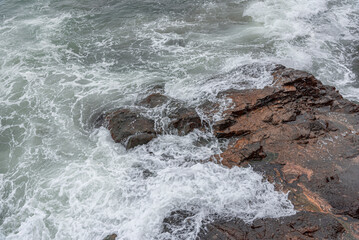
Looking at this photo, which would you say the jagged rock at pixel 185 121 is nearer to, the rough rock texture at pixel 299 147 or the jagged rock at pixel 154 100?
the rough rock texture at pixel 299 147

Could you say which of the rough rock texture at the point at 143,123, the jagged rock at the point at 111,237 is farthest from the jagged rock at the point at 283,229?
the rough rock texture at the point at 143,123

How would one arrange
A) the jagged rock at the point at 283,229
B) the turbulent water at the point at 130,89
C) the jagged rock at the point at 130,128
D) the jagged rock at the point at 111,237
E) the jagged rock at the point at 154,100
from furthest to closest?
the jagged rock at the point at 154,100, the jagged rock at the point at 130,128, the turbulent water at the point at 130,89, the jagged rock at the point at 111,237, the jagged rock at the point at 283,229

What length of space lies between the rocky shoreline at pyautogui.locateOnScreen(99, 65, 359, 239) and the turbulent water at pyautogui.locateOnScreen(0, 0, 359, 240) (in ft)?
1.09

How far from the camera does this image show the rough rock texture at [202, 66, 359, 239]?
5.19 m

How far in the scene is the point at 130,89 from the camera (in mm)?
10219

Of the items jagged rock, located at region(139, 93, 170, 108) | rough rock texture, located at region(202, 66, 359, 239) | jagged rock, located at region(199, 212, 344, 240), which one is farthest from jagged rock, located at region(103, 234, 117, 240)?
jagged rock, located at region(139, 93, 170, 108)

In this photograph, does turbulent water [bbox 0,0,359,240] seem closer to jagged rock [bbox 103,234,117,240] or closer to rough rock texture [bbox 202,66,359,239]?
jagged rock [bbox 103,234,117,240]

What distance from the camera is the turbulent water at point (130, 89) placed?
20.2ft

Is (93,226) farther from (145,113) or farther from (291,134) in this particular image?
(291,134)

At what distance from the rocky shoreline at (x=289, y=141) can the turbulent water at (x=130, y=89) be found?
1.09ft

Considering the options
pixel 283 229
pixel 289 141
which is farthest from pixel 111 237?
pixel 289 141

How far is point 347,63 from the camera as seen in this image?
433 inches

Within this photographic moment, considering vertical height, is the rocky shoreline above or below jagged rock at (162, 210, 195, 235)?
above

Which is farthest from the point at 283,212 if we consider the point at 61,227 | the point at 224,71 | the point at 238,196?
the point at 224,71
